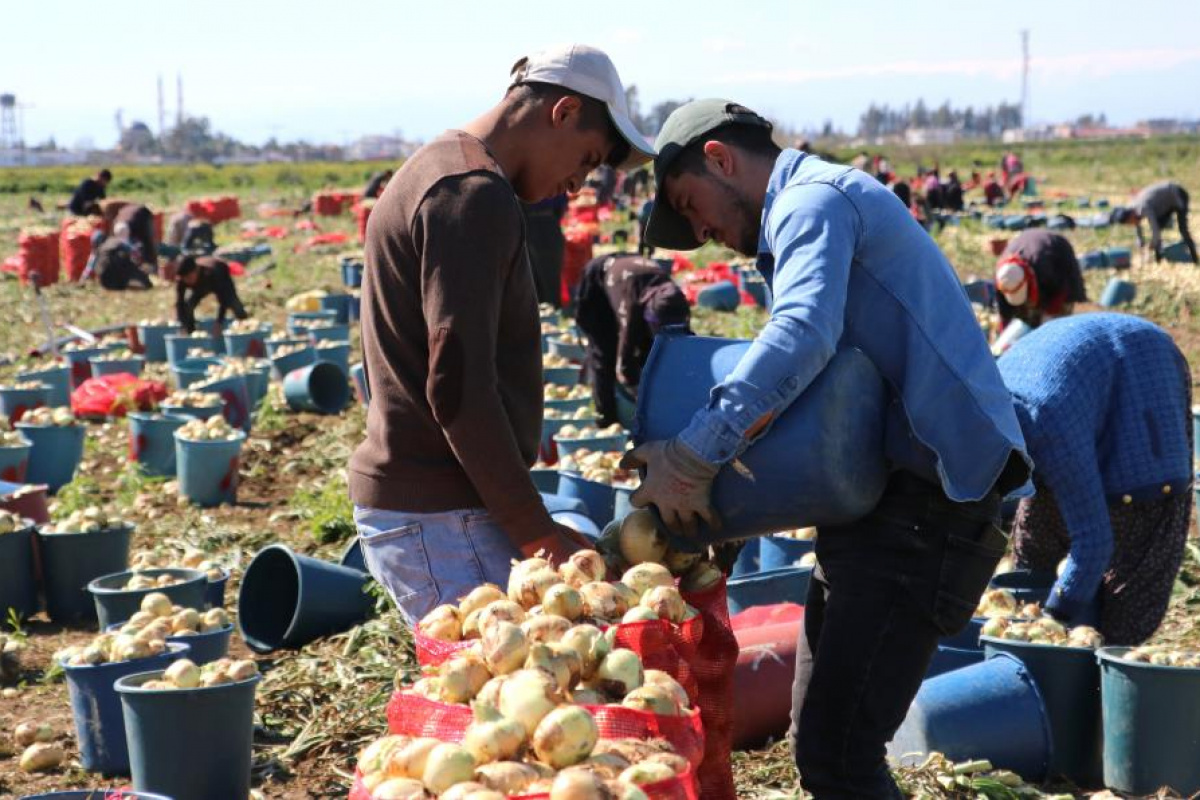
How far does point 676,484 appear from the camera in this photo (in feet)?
8.89

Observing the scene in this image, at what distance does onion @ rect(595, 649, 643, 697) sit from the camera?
2.47m

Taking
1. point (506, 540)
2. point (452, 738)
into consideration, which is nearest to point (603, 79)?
point (506, 540)

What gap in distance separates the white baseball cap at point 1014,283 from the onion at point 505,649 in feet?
12.3

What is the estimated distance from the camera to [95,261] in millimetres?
20453

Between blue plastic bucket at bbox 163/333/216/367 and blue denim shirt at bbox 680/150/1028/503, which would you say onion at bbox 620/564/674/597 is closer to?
blue denim shirt at bbox 680/150/1028/503

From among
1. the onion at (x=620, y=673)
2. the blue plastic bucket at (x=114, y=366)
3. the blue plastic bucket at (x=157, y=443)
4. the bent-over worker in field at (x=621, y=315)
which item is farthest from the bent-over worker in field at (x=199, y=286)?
the onion at (x=620, y=673)

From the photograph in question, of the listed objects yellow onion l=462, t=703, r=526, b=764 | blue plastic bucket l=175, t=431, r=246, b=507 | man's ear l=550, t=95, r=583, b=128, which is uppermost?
man's ear l=550, t=95, r=583, b=128

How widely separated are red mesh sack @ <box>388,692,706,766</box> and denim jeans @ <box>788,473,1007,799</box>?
1.67 feet

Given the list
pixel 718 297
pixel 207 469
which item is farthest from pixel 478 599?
pixel 718 297

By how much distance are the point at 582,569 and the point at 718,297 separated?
1367 centimetres

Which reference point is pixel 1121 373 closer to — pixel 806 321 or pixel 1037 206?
pixel 806 321

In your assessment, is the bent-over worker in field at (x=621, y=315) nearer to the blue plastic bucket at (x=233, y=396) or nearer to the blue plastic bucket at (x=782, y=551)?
the blue plastic bucket at (x=782, y=551)

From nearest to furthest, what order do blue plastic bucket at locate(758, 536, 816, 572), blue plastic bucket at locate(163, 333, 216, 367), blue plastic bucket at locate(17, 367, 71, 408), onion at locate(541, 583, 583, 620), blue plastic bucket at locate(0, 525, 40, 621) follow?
onion at locate(541, 583, 583, 620) < blue plastic bucket at locate(758, 536, 816, 572) < blue plastic bucket at locate(0, 525, 40, 621) < blue plastic bucket at locate(17, 367, 71, 408) < blue plastic bucket at locate(163, 333, 216, 367)

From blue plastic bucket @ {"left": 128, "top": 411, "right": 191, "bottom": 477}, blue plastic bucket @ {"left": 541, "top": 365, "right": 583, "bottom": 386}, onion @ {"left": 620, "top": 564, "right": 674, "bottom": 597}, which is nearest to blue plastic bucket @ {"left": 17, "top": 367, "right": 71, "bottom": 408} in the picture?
blue plastic bucket @ {"left": 128, "top": 411, "right": 191, "bottom": 477}
